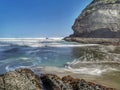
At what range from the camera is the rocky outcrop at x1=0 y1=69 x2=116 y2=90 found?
9250 millimetres

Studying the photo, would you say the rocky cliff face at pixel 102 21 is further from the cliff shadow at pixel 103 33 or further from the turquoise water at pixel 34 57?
the turquoise water at pixel 34 57

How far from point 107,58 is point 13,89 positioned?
18.5 m

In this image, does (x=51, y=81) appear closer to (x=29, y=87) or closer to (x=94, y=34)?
(x=29, y=87)

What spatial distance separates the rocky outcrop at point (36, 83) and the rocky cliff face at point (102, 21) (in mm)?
55733

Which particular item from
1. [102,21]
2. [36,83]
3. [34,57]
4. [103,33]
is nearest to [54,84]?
[36,83]

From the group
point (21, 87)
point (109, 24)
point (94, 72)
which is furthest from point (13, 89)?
point (109, 24)

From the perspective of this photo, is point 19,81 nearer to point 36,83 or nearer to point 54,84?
point 36,83

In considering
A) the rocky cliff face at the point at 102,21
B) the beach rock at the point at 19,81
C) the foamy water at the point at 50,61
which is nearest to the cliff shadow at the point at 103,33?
the rocky cliff face at the point at 102,21

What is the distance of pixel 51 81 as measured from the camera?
9.99 metres

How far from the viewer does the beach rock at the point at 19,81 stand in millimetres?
9188

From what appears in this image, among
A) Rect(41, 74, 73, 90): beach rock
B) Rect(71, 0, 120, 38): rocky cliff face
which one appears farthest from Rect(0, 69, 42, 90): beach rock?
Rect(71, 0, 120, 38): rocky cliff face

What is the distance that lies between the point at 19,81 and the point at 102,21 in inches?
2390

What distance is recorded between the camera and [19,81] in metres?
9.36

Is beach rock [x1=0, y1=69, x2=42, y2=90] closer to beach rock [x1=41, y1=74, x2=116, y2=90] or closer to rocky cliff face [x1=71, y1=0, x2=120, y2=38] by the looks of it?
beach rock [x1=41, y1=74, x2=116, y2=90]
